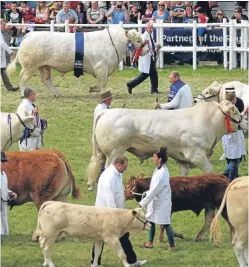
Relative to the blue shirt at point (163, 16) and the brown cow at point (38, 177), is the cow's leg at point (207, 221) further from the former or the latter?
the blue shirt at point (163, 16)

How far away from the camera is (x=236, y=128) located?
21609mm

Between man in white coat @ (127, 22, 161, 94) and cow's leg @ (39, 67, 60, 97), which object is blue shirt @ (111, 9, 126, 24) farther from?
cow's leg @ (39, 67, 60, 97)

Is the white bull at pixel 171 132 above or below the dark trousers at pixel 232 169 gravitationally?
above

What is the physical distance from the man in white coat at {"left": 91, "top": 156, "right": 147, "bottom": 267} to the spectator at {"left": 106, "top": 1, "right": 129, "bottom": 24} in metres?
17.6

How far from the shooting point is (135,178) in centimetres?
1905

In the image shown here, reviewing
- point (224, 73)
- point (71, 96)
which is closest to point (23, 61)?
point (71, 96)

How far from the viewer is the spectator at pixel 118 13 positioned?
3519 centimetres

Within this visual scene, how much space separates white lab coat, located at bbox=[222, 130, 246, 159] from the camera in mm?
22188

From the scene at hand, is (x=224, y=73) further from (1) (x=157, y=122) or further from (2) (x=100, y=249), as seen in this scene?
(2) (x=100, y=249)

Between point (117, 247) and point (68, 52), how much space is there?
12.5 meters

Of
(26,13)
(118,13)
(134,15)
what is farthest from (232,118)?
(26,13)

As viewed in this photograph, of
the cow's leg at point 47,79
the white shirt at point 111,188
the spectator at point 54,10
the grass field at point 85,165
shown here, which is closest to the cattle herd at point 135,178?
the white shirt at point 111,188

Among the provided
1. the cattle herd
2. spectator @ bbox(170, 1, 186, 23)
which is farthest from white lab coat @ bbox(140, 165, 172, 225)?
spectator @ bbox(170, 1, 186, 23)

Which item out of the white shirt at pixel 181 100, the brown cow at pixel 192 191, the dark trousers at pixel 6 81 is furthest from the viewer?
the dark trousers at pixel 6 81
